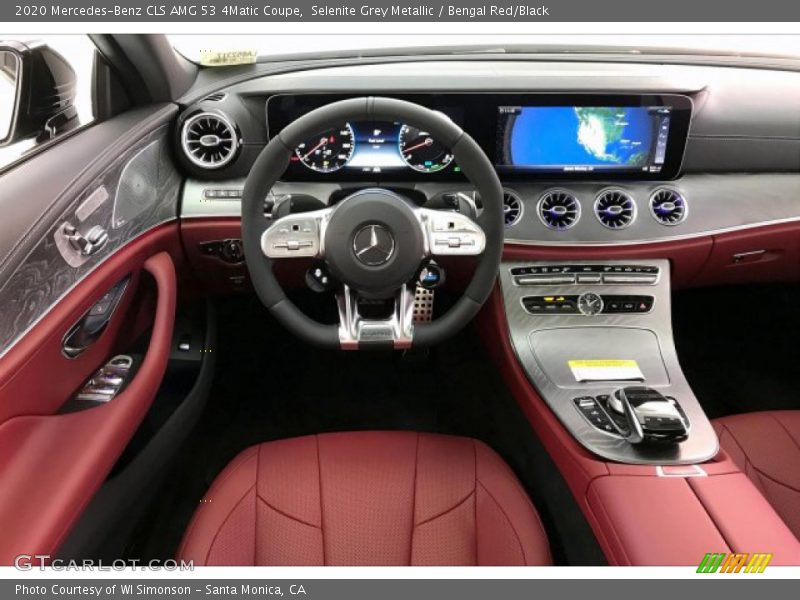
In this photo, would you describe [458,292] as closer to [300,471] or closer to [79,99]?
[300,471]

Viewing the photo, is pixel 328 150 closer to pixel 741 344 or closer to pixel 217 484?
pixel 217 484

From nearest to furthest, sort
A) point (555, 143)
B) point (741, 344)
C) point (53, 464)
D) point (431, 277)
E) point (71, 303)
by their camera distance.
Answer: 1. point (53, 464)
2. point (71, 303)
3. point (431, 277)
4. point (555, 143)
5. point (741, 344)

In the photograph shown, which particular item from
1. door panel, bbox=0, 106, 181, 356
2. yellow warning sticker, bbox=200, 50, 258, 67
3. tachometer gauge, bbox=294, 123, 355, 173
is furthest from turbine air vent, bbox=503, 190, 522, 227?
door panel, bbox=0, 106, 181, 356

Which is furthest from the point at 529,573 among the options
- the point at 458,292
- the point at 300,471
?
the point at 458,292

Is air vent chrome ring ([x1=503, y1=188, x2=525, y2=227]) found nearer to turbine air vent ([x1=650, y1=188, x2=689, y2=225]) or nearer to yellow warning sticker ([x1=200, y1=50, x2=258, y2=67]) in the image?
turbine air vent ([x1=650, y1=188, x2=689, y2=225])

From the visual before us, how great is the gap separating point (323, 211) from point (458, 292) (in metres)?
0.67

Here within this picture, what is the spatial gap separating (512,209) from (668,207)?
0.42m

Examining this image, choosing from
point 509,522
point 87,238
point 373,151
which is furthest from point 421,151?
point 509,522

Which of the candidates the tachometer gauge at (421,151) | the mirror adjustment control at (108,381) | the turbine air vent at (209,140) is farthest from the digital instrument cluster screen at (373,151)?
the mirror adjustment control at (108,381)

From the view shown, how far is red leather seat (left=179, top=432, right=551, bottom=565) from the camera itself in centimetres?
129

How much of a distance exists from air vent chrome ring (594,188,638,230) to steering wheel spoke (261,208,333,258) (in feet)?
2.55

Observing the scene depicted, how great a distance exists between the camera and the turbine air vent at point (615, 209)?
5.63 feet

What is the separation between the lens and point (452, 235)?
133 centimetres

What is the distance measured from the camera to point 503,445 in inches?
76.5
